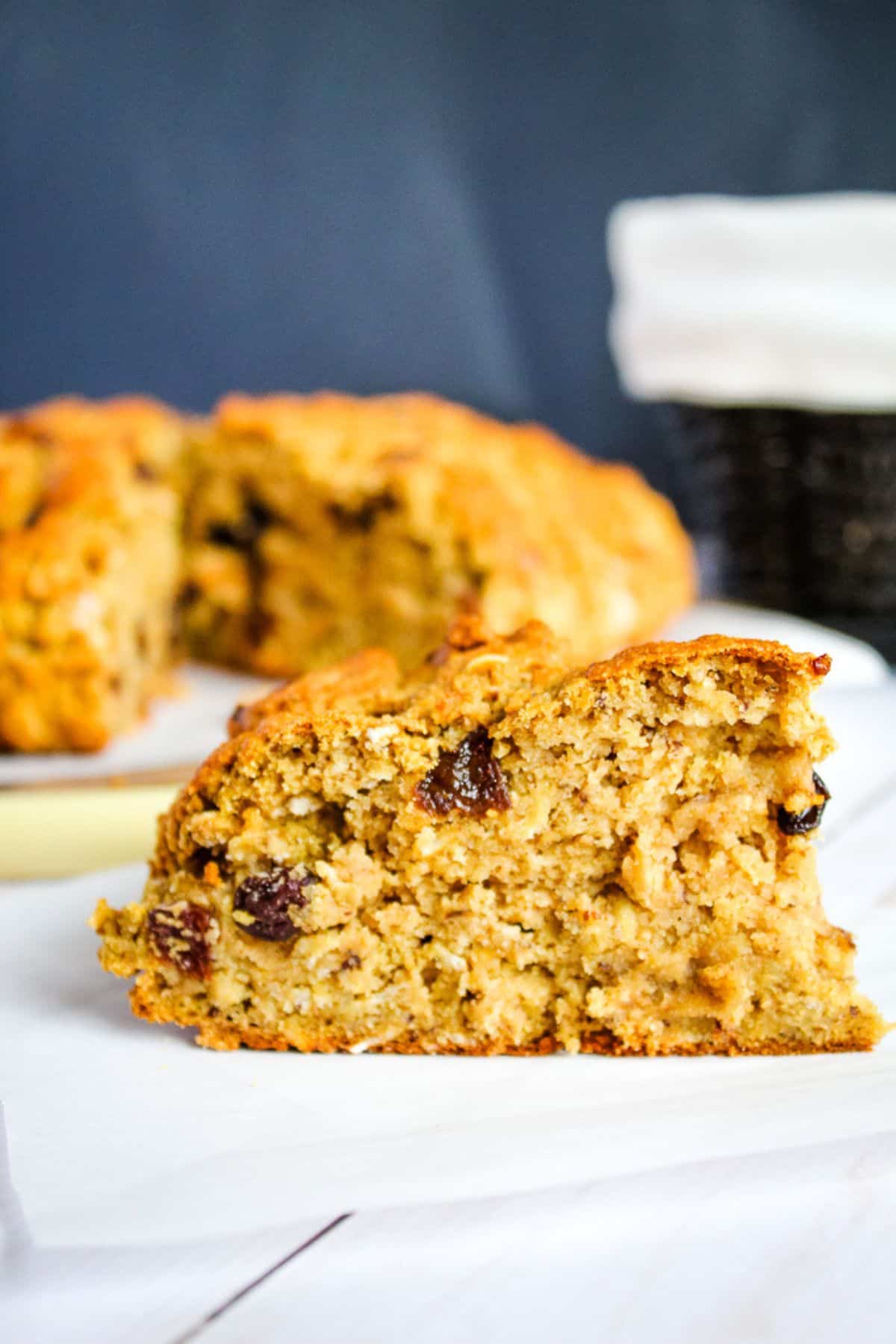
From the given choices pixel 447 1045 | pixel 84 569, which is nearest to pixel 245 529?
pixel 84 569

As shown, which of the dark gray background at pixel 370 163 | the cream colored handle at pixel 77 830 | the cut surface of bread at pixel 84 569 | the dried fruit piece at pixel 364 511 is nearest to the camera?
the cream colored handle at pixel 77 830

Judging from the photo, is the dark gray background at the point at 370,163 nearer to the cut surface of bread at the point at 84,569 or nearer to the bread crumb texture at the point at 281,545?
the bread crumb texture at the point at 281,545

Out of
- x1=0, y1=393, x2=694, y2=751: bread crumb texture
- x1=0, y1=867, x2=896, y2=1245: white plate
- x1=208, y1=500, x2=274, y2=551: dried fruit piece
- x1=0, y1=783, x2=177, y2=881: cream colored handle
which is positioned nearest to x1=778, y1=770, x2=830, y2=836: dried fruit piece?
x1=0, y1=867, x2=896, y2=1245: white plate

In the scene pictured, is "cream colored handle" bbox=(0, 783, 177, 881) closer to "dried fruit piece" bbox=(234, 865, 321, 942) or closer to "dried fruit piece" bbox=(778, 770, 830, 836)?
"dried fruit piece" bbox=(234, 865, 321, 942)

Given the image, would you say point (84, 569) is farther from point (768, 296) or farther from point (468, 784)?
point (468, 784)

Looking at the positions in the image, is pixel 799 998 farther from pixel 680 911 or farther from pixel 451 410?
pixel 451 410

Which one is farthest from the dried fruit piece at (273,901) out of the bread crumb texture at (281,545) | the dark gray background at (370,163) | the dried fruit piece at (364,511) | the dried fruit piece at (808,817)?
the dark gray background at (370,163)

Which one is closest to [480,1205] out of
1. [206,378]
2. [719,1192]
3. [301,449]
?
[719,1192]
